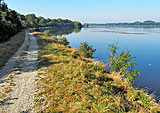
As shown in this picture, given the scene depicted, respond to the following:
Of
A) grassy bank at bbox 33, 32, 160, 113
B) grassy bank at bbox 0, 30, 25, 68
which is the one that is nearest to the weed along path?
grassy bank at bbox 33, 32, 160, 113

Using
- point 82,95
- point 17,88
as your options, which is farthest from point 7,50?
point 82,95

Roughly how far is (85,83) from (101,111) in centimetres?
306

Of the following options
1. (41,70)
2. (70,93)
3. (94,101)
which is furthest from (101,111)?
(41,70)

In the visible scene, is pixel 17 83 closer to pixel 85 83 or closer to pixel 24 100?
pixel 24 100

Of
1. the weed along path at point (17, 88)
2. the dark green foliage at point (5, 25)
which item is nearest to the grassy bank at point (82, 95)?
the weed along path at point (17, 88)

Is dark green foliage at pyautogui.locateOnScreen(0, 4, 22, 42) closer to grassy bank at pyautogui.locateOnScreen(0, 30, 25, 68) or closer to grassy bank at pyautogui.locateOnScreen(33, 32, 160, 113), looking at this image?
grassy bank at pyautogui.locateOnScreen(0, 30, 25, 68)

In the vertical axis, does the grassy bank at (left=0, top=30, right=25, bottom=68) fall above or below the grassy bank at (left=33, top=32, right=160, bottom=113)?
above

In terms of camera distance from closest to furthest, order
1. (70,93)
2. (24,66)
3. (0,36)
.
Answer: (70,93), (24,66), (0,36)

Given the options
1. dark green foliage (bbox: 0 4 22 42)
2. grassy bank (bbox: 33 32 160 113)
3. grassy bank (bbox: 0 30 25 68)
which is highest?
dark green foliage (bbox: 0 4 22 42)

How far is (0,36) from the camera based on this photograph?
24656mm

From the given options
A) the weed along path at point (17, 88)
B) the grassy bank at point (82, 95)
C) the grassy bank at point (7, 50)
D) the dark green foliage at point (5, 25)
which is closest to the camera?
the weed along path at point (17, 88)

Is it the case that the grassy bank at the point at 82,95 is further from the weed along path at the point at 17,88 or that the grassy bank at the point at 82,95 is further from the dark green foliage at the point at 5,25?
the dark green foliage at the point at 5,25

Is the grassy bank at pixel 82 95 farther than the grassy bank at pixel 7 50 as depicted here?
No

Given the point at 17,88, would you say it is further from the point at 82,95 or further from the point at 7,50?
the point at 7,50
